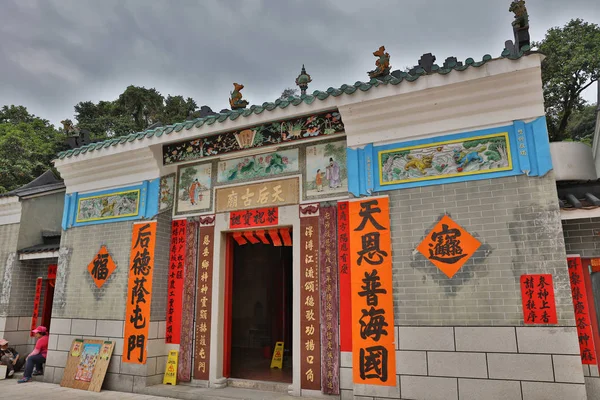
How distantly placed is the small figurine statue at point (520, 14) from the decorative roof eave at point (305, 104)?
1.92 feet

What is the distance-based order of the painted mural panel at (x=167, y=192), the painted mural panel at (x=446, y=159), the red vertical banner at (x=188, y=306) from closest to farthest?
the painted mural panel at (x=446, y=159)
the red vertical banner at (x=188, y=306)
the painted mural panel at (x=167, y=192)

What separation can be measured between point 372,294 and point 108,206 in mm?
4820

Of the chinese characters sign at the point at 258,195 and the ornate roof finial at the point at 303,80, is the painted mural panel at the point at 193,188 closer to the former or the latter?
the chinese characters sign at the point at 258,195

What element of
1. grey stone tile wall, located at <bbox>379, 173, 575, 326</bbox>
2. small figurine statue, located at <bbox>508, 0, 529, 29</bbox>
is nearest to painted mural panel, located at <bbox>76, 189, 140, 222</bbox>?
grey stone tile wall, located at <bbox>379, 173, 575, 326</bbox>

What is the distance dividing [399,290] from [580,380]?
182cm

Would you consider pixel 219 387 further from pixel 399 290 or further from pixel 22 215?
pixel 22 215

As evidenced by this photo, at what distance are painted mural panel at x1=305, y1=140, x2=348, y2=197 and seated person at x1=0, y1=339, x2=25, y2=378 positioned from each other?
648cm

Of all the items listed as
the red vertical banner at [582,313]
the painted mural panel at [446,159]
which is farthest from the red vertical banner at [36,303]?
the red vertical banner at [582,313]

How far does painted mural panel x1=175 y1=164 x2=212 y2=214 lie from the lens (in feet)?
21.0

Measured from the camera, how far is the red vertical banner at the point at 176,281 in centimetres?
622

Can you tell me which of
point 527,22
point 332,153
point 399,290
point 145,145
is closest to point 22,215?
point 145,145

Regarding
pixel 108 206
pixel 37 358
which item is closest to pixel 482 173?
pixel 108 206

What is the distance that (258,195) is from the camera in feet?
19.5

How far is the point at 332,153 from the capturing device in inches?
217
